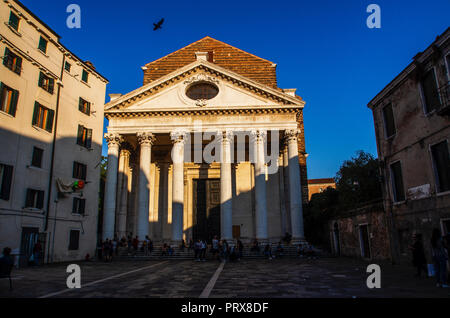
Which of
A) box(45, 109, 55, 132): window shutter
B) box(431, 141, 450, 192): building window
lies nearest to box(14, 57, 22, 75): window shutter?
box(45, 109, 55, 132): window shutter

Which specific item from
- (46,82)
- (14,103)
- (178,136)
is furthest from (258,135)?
(14,103)

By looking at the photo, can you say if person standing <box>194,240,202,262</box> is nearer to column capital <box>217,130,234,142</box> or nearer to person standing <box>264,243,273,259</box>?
person standing <box>264,243,273,259</box>

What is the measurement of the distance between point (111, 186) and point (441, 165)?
65.3ft

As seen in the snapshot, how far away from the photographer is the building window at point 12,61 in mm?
16184

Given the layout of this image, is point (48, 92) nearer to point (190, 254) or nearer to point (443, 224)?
→ point (190, 254)

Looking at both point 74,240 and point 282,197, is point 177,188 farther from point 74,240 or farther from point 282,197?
point 282,197

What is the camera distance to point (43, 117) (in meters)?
18.5

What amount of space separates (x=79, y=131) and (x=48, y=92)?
3299mm

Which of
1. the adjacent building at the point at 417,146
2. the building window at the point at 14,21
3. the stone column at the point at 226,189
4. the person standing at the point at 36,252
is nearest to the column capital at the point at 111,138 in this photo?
the stone column at the point at 226,189

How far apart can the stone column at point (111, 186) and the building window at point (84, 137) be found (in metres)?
1.97

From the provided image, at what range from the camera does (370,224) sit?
17.3m

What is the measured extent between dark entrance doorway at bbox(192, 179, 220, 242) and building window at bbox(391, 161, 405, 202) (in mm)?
15540
